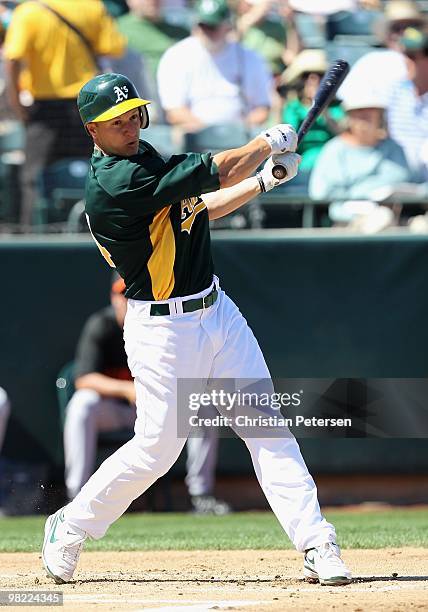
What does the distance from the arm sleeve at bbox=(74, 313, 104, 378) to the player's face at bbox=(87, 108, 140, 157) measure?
11.6 feet

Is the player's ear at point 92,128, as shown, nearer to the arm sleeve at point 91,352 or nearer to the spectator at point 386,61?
the arm sleeve at point 91,352

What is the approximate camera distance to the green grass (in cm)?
576

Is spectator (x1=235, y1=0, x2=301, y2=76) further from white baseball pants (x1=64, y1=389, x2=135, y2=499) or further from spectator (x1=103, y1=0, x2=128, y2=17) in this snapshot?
white baseball pants (x1=64, y1=389, x2=135, y2=499)

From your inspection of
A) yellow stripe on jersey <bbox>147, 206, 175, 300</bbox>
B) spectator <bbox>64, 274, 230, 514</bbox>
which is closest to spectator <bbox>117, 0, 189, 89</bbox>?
spectator <bbox>64, 274, 230, 514</bbox>

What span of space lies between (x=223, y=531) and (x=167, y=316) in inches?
99.6

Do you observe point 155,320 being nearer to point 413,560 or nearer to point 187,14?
point 413,560

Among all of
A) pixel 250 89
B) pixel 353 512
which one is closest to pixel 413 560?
pixel 353 512

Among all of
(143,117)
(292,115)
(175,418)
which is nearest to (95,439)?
(292,115)

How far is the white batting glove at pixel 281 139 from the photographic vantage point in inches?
169

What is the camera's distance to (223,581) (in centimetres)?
458

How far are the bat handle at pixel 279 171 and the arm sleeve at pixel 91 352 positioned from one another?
11.5ft

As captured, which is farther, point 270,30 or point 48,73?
point 270,30

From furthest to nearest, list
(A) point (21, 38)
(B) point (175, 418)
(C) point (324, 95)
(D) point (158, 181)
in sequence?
(A) point (21, 38) → (C) point (324, 95) → (B) point (175, 418) → (D) point (158, 181)

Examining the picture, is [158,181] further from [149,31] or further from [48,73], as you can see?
[149,31]
